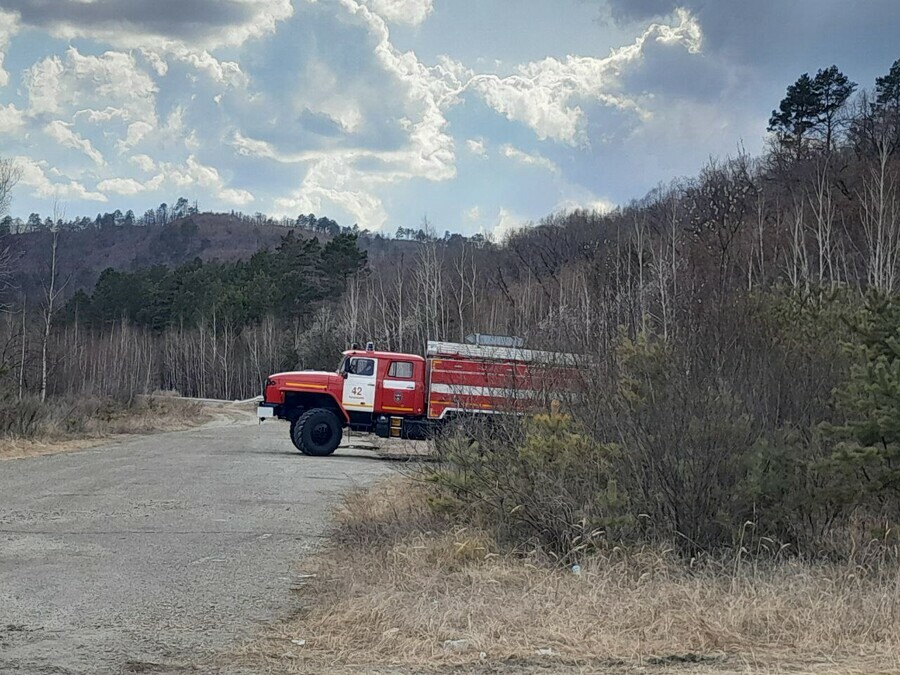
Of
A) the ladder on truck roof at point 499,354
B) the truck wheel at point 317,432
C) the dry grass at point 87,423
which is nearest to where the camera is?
the ladder on truck roof at point 499,354

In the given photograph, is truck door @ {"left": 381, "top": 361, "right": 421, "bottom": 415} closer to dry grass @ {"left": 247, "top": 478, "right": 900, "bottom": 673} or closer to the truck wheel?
the truck wheel

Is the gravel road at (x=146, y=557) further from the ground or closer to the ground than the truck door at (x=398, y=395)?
closer to the ground

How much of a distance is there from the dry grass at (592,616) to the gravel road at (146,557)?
0.64 meters

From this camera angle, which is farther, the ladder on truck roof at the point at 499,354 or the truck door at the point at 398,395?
the truck door at the point at 398,395

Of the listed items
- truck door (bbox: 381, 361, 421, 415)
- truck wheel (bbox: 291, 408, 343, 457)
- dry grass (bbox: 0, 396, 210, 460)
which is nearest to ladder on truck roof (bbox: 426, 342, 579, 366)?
truck door (bbox: 381, 361, 421, 415)

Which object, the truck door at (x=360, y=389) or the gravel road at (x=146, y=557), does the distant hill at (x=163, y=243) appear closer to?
the truck door at (x=360, y=389)

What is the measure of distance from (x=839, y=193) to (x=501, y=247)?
41.4m

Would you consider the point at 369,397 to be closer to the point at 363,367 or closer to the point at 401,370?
the point at 363,367

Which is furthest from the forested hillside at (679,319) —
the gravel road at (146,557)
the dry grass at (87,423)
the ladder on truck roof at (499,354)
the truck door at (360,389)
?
the truck door at (360,389)

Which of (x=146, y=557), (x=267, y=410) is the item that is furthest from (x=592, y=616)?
(x=267, y=410)

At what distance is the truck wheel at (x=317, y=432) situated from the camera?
23219 millimetres

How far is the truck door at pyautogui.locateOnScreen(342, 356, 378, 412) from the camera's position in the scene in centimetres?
2338

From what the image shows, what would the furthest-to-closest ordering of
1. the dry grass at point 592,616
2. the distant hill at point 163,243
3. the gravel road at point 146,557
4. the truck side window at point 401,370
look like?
the distant hill at point 163,243 → the truck side window at point 401,370 → the gravel road at point 146,557 → the dry grass at point 592,616

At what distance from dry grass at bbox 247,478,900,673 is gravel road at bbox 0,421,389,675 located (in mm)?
642
